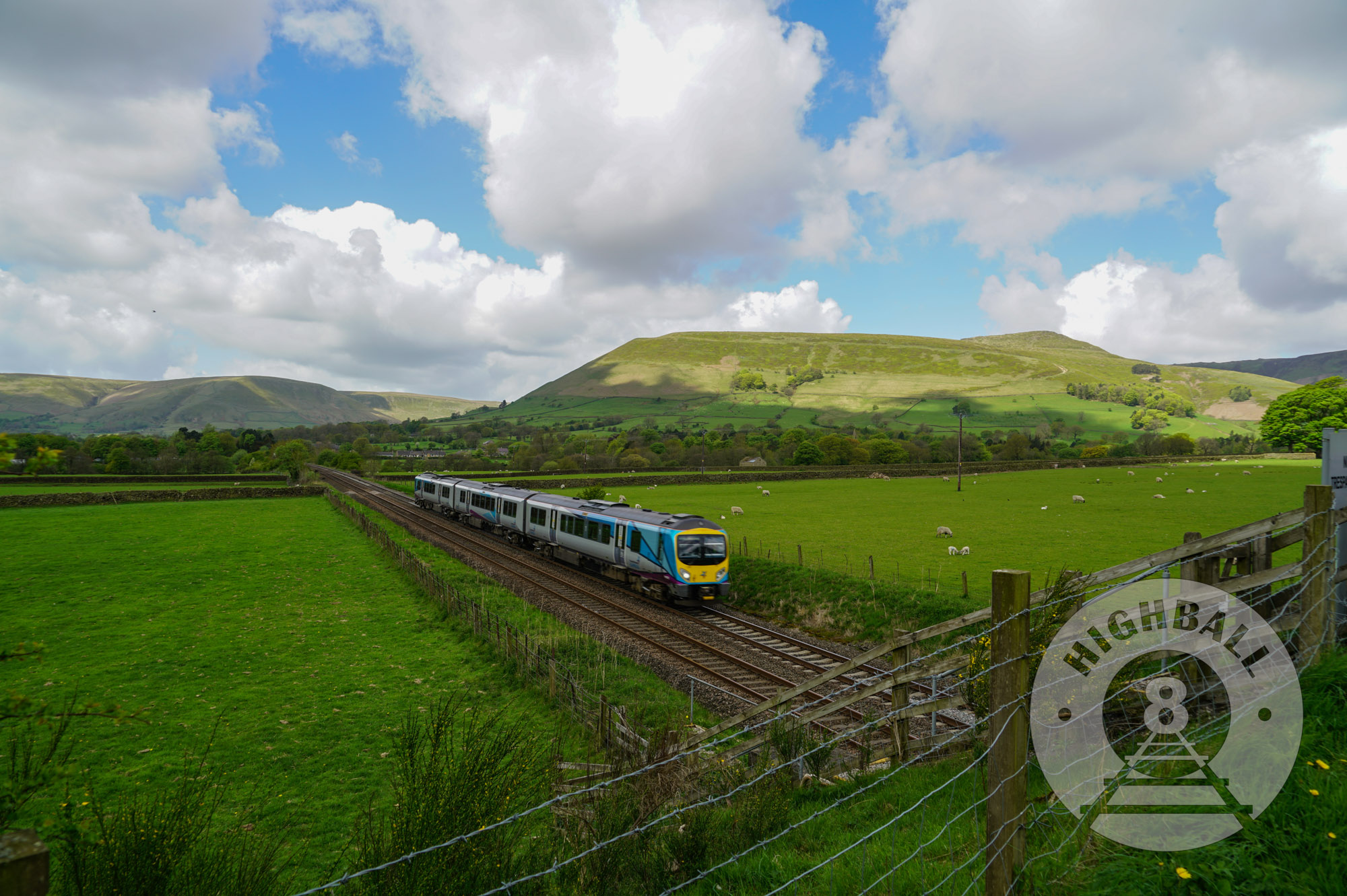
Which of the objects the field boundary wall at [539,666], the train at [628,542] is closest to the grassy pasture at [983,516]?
the train at [628,542]

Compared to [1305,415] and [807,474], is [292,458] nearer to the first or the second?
[807,474]

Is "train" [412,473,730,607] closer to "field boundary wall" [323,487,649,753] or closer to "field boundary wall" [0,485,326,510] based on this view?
"field boundary wall" [323,487,649,753]

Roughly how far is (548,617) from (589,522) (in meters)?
7.03

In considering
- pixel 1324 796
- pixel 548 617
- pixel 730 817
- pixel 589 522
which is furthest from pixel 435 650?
pixel 1324 796

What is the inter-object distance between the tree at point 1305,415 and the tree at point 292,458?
142m

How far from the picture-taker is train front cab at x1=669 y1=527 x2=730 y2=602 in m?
22.1

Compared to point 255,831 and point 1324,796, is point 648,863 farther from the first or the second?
point 255,831

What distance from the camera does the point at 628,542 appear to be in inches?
965

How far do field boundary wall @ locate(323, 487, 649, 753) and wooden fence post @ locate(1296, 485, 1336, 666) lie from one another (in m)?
7.01

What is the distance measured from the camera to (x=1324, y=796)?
349 cm

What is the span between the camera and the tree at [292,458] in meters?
85.8

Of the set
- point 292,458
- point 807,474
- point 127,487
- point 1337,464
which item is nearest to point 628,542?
point 1337,464

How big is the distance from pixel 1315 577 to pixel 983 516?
3809 cm

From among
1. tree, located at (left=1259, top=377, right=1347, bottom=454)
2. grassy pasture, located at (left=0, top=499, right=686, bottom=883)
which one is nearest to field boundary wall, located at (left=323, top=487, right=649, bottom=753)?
grassy pasture, located at (left=0, top=499, right=686, bottom=883)
